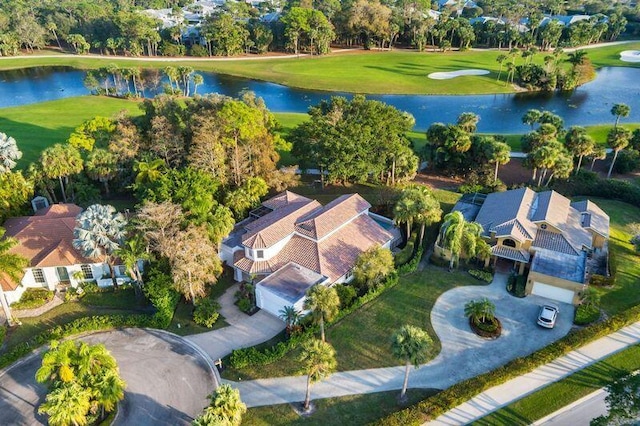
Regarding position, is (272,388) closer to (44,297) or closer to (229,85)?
(44,297)

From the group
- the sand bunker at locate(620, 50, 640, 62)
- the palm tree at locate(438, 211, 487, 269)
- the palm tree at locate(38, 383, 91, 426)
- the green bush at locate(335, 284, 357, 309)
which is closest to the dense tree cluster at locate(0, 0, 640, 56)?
the sand bunker at locate(620, 50, 640, 62)

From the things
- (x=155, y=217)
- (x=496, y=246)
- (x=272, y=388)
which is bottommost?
(x=272, y=388)

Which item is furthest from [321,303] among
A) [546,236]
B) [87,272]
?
[546,236]

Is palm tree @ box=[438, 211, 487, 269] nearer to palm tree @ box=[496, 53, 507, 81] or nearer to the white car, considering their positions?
the white car

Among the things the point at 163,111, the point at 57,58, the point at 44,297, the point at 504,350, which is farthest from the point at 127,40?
the point at 504,350

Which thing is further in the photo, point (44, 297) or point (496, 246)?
point (496, 246)

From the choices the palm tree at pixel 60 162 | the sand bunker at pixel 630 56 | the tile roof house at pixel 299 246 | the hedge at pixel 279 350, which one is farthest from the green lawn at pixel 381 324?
the sand bunker at pixel 630 56

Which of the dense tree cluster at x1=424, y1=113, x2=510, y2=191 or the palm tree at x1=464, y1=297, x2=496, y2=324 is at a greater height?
the dense tree cluster at x1=424, y1=113, x2=510, y2=191
